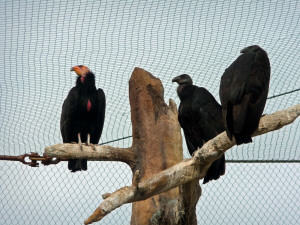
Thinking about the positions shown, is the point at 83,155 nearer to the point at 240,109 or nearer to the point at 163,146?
the point at 163,146

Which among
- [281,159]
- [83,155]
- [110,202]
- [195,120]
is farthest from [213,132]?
[110,202]

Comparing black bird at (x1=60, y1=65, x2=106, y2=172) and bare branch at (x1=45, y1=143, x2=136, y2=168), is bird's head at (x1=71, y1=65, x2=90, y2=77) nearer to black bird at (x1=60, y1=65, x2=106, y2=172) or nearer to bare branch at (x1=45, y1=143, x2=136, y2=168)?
black bird at (x1=60, y1=65, x2=106, y2=172)

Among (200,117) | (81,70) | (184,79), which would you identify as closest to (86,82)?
(81,70)

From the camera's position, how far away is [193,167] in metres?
3.76

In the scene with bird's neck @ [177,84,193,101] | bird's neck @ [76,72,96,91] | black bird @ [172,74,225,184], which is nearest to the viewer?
black bird @ [172,74,225,184]

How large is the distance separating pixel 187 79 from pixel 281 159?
1.37m

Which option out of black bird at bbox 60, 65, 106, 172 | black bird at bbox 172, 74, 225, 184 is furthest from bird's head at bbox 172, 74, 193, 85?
black bird at bbox 60, 65, 106, 172

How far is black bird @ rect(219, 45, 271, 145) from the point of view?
12.3 ft

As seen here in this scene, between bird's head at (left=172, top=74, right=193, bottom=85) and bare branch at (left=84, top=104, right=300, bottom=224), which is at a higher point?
bird's head at (left=172, top=74, right=193, bottom=85)

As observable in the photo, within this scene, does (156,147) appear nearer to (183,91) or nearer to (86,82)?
(183,91)

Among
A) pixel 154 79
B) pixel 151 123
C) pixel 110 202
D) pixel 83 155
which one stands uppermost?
pixel 154 79

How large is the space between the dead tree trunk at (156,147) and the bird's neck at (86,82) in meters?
0.84

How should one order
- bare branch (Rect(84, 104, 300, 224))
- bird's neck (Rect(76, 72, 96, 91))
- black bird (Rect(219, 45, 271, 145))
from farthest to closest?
bird's neck (Rect(76, 72, 96, 91)), black bird (Rect(219, 45, 271, 145)), bare branch (Rect(84, 104, 300, 224))

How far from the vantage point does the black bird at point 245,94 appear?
3.74 meters
